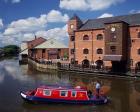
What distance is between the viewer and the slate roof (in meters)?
55.5

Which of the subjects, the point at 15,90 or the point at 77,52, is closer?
the point at 15,90

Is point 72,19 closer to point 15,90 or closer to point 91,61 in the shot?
point 91,61

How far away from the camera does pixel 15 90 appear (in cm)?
3675

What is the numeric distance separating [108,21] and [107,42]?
887 cm

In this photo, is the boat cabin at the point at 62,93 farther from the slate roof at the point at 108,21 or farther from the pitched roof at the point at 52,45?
the pitched roof at the point at 52,45

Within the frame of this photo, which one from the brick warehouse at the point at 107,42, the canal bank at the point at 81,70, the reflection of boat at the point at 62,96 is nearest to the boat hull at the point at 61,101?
the reflection of boat at the point at 62,96

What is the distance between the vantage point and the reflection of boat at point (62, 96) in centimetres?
2920

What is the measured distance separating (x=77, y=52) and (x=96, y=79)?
15775 mm

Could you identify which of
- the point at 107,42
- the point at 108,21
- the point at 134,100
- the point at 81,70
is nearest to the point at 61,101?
the point at 134,100

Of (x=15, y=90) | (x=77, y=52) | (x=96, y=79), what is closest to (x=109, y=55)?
(x=96, y=79)

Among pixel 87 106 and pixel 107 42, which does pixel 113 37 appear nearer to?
pixel 107 42

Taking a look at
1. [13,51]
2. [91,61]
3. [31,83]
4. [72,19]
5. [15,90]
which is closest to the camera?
[15,90]

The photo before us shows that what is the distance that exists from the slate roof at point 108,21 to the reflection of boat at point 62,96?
89.4ft

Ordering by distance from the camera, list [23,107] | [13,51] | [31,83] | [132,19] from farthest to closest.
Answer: [13,51]
[132,19]
[31,83]
[23,107]
